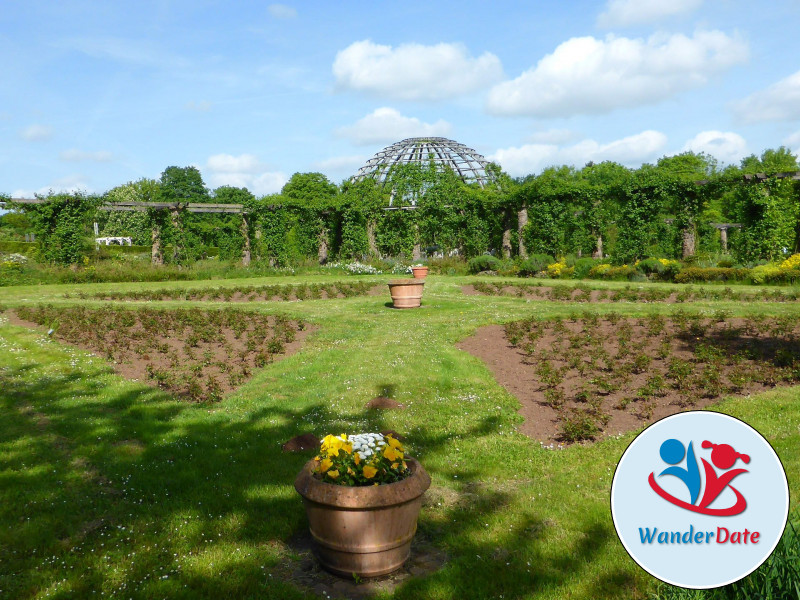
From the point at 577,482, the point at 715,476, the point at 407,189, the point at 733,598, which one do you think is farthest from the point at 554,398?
the point at 407,189

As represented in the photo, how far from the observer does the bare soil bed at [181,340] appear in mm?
8875

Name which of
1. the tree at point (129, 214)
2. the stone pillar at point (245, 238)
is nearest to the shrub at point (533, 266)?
the stone pillar at point (245, 238)

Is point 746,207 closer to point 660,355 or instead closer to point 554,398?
point 660,355

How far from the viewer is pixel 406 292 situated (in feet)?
48.4

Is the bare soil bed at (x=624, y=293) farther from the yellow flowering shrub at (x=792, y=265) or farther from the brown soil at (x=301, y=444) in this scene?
the brown soil at (x=301, y=444)

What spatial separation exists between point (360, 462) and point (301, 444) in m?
2.41

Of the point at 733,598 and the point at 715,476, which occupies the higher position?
the point at 715,476

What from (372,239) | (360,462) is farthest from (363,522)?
(372,239)

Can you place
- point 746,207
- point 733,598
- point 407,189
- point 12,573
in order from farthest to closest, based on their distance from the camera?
point 407,189 < point 746,207 < point 12,573 < point 733,598

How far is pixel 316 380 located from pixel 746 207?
69.9 feet

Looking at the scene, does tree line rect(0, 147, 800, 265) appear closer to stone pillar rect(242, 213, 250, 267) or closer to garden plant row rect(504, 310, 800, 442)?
stone pillar rect(242, 213, 250, 267)

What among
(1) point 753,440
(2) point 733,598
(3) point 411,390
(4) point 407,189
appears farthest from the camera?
(4) point 407,189

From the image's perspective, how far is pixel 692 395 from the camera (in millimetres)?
7023

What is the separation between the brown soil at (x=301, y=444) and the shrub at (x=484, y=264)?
2125 cm
